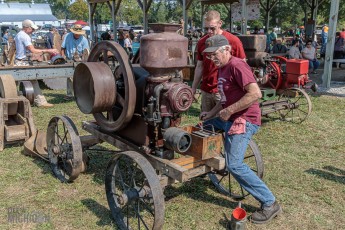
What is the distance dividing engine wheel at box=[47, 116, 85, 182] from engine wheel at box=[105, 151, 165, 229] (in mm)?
656

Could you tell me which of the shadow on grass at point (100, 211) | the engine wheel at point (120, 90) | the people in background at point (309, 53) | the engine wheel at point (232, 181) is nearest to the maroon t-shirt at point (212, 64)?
the engine wheel at point (232, 181)

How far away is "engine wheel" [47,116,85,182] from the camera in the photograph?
12.0 ft

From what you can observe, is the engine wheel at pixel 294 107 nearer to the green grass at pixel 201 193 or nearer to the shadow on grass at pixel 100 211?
the green grass at pixel 201 193

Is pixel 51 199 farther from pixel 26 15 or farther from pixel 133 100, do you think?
pixel 26 15

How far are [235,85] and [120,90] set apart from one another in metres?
1.13

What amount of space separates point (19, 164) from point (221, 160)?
272 centimetres

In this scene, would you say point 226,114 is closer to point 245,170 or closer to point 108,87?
Answer: point 245,170

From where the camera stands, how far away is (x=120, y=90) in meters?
3.47

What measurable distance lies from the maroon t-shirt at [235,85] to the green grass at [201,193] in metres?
0.97

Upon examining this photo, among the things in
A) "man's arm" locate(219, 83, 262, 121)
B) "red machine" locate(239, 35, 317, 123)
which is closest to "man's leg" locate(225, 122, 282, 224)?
"man's arm" locate(219, 83, 262, 121)

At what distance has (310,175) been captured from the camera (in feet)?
13.7

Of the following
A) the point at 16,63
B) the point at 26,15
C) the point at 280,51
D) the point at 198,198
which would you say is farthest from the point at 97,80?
the point at 26,15

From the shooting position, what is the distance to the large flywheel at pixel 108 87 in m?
3.17

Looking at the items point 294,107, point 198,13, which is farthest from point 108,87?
point 198,13
